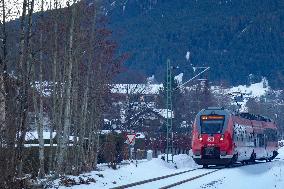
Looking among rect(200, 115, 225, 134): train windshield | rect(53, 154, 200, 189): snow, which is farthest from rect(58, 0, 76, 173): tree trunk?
rect(200, 115, 225, 134): train windshield

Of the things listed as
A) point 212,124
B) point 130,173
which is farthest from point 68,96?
point 212,124

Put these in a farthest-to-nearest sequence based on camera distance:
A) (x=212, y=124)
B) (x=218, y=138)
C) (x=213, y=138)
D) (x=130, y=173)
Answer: (x=212, y=124), (x=213, y=138), (x=218, y=138), (x=130, y=173)

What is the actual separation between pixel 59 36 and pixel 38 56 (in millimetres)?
1669

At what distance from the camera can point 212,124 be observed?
39.3 metres

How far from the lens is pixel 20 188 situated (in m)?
19.5

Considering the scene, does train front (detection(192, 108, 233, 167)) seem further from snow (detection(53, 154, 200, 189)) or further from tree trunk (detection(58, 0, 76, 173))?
tree trunk (detection(58, 0, 76, 173))

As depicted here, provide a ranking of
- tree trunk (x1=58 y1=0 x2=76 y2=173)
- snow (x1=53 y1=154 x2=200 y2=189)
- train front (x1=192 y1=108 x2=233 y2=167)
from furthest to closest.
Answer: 1. train front (x1=192 y1=108 x2=233 y2=167)
2. tree trunk (x1=58 y1=0 x2=76 y2=173)
3. snow (x1=53 y1=154 x2=200 y2=189)

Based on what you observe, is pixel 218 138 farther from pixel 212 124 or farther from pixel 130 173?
pixel 130 173

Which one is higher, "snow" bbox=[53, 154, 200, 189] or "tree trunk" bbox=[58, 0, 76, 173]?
"tree trunk" bbox=[58, 0, 76, 173]

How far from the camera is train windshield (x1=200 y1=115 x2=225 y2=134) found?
39.1m

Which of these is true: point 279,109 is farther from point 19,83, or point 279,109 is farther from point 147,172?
point 19,83

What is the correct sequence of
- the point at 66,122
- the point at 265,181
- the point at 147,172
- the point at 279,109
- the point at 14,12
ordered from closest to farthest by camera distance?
the point at 14,12 < the point at 265,181 < the point at 66,122 < the point at 147,172 < the point at 279,109

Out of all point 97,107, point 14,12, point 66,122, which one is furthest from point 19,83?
point 97,107

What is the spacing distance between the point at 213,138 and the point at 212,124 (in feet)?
2.95
